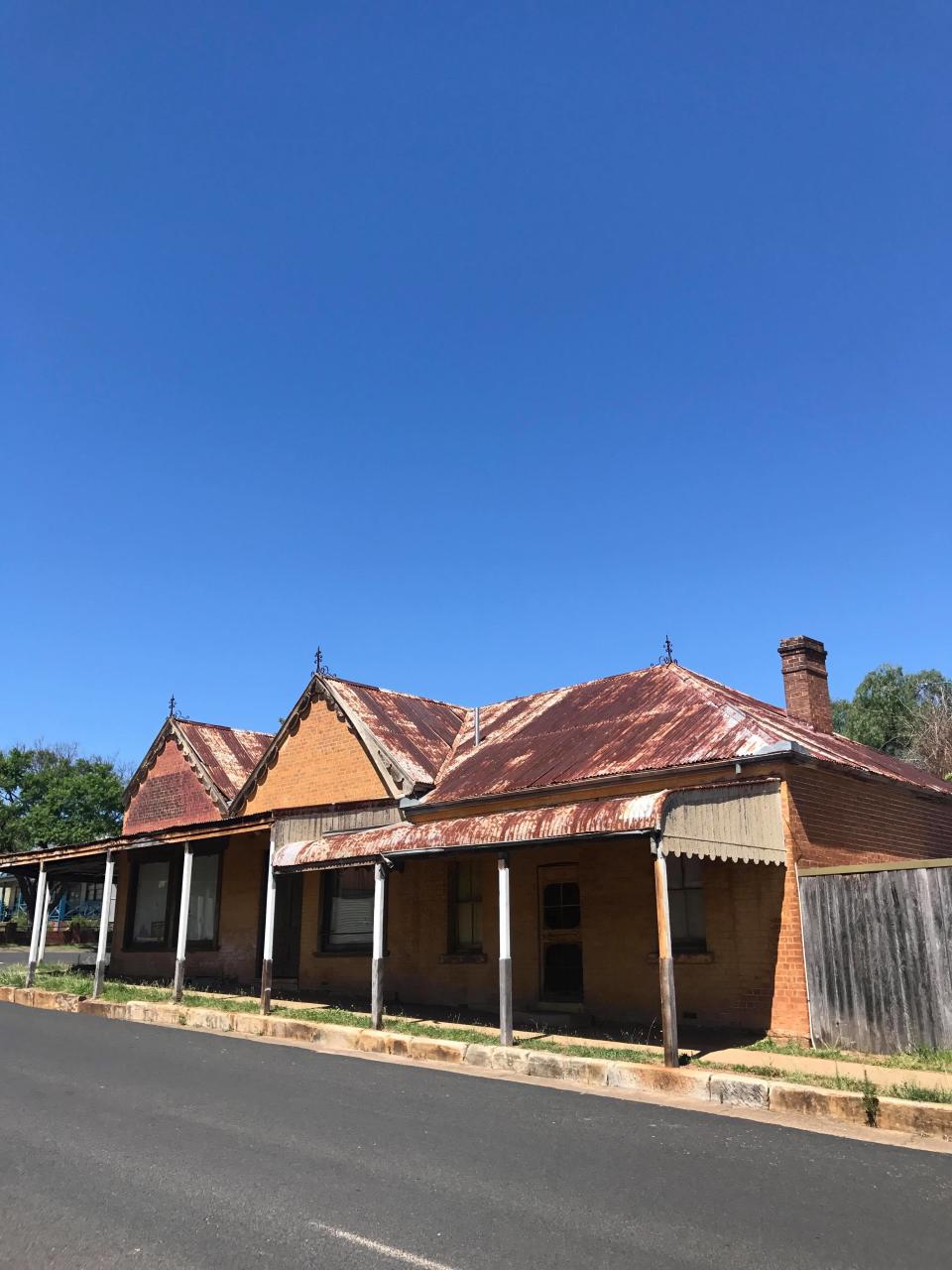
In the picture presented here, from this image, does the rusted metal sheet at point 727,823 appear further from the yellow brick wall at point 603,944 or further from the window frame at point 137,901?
the window frame at point 137,901

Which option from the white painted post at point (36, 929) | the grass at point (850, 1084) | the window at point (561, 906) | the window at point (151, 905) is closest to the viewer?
the grass at point (850, 1084)

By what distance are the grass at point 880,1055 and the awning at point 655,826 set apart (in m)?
2.21

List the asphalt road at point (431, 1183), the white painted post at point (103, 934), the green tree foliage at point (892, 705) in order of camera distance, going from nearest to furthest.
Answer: the asphalt road at point (431, 1183) → the white painted post at point (103, 934) → the green tree foliage at point (892, 705)

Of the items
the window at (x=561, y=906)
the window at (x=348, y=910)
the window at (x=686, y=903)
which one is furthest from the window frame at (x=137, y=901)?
the window at (x=686, y=903)

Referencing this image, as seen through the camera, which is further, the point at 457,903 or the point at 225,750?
the point at 225,750

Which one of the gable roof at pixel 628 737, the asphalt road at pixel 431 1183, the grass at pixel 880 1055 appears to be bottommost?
the asphalt road at pixel 431 1183

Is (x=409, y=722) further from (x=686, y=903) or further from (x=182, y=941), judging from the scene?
(x=686, y=903)

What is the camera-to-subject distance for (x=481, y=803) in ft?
53.6

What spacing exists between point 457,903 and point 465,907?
0.18 meters

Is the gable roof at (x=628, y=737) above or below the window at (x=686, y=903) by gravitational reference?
above

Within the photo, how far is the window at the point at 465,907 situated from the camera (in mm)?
16781

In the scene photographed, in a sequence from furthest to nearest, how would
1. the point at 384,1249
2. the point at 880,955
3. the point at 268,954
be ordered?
the point at 268,954
the point at 880,955
the point at 384,1249

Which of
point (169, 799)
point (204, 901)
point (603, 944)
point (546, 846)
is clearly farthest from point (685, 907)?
point (169, 799)

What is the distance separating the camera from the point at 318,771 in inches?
798
